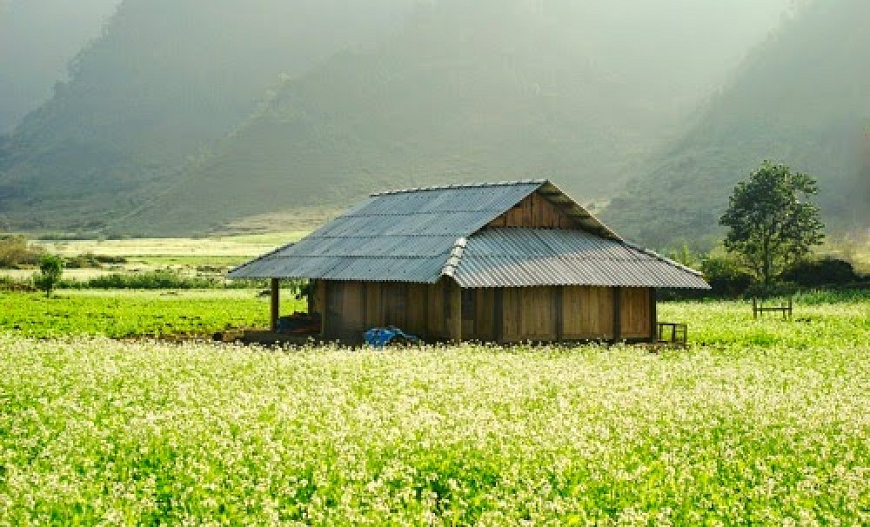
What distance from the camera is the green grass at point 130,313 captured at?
41.8m

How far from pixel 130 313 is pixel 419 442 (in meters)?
38.7

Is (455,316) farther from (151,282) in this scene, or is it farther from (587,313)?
(151,282)

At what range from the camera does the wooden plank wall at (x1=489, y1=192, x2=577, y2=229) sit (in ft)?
121

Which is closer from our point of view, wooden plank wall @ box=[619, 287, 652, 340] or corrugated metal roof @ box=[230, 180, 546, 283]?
corrugated metal roof @ box=[230, 180, 546, 283]

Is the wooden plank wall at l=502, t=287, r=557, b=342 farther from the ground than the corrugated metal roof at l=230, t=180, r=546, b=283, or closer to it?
closer to it

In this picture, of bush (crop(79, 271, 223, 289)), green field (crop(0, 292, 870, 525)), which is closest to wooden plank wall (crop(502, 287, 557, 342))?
green field (crop(0, 292, 870, 525))

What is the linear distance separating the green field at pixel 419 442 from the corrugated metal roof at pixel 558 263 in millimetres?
6797

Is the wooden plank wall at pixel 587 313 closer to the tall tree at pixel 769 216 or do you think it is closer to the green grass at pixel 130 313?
the green grass at pixel 130 313

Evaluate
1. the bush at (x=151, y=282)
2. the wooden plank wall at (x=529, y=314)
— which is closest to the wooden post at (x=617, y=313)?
the wooden plank wall at (x=529, y=314)

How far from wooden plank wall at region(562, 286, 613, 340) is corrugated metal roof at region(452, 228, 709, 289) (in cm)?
107

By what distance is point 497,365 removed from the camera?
2506 centimetres

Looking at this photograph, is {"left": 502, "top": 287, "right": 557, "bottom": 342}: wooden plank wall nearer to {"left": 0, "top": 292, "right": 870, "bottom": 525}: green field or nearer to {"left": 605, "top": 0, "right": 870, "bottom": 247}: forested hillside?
{"left": 0, "top": 292, "right": 870, "bottom": 525}: green field

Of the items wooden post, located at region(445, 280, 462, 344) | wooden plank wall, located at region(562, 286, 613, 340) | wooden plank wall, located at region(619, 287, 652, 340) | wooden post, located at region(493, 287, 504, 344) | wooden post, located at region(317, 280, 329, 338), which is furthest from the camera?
wooden post, located at region(317, 280, 329, 338)

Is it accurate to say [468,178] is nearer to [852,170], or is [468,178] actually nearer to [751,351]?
[852,170]
